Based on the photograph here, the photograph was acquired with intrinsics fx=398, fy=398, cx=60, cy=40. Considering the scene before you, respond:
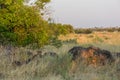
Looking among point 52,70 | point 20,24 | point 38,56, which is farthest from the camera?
point 20,24

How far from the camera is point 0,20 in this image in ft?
55.4

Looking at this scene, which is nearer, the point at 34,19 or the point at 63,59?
the point at 63,59

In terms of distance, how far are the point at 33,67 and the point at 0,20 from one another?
19.8 ft

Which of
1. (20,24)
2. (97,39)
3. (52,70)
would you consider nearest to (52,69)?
(52,70)

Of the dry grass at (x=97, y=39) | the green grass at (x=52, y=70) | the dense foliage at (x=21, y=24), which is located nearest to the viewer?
the green grass at (x=52, y=70)

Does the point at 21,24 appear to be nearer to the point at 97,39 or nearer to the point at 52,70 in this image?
the point at 52,70

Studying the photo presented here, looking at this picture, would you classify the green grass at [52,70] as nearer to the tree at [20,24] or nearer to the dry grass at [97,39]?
the tree at [20,24]

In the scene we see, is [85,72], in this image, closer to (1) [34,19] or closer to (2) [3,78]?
(2) [3,78]

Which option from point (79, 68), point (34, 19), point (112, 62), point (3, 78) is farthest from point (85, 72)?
point (34, 19)

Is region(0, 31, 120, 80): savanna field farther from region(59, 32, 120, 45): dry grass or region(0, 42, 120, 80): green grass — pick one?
region(59, 32, 120, 45): dry grass

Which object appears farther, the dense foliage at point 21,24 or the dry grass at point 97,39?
the dry grass at point 97,39

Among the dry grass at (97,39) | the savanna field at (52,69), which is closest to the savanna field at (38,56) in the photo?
the savanna field at (52,69)

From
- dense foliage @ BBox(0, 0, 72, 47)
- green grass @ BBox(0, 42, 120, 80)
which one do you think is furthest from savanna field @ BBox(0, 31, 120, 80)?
dense foliage @ BBox(0, 0, 72, 47)

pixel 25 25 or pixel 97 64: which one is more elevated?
pixel 25 25
